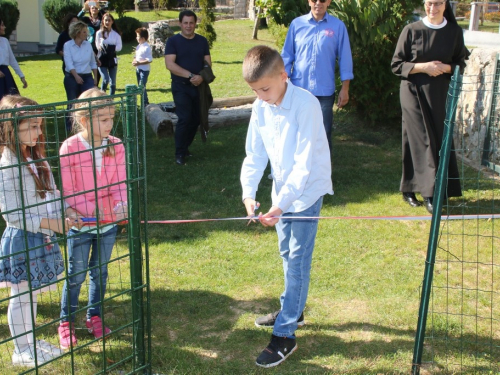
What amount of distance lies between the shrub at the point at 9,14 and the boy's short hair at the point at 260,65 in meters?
19.5

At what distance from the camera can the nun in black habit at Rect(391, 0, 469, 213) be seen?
5.53 m

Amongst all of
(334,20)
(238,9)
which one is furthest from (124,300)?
(238,9)

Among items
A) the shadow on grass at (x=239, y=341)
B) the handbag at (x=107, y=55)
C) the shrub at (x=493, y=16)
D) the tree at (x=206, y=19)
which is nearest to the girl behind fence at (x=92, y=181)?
the shadow on grass at (x=239, y=341)

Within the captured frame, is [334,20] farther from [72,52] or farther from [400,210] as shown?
[72,52]

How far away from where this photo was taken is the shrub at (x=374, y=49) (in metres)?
7.45

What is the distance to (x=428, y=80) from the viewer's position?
18.3ft

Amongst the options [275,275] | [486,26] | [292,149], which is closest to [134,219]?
[292,149]

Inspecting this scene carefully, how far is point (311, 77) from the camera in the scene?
236 inches

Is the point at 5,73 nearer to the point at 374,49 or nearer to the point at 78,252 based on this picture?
the point at 374,49

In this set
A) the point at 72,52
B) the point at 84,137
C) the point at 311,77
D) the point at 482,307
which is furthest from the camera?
the point at 72,52

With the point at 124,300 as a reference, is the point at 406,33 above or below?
above

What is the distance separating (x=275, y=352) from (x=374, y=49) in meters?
5.68

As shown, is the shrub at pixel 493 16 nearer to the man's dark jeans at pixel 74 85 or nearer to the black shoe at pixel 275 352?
the man's dark jeans at pixel 74 85

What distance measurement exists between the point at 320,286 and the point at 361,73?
180 inches
